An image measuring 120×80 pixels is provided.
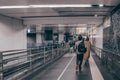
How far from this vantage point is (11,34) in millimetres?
15133

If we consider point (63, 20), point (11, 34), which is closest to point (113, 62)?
point (11, 34)

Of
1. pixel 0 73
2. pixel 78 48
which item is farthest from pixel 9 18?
pixel 0 73

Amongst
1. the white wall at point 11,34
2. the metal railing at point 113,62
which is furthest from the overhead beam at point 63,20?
the metal railing at point 113,62

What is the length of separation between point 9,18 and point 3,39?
64.3 inches

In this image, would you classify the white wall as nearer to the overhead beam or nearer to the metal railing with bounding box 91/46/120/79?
the overhead beam

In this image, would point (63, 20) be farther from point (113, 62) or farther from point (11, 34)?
point (113, 62)

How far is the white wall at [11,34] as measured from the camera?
13.7m

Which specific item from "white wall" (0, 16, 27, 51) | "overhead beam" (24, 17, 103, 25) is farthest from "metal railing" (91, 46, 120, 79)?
"white wall" (0, 16, 27, 51)

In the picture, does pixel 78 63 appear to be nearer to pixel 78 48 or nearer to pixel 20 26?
pixel 78 48

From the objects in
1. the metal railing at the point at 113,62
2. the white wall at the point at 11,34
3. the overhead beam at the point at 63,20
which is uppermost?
the overhead beam at the point at 63,20

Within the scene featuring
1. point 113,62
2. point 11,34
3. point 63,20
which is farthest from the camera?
point 63,20

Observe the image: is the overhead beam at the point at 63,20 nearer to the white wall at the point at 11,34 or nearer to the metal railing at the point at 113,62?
the white wall at the point at 11,34

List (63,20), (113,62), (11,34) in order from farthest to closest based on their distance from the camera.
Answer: (63,20) → (11,34) → (113,62)

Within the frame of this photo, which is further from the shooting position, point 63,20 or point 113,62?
point 63,20
